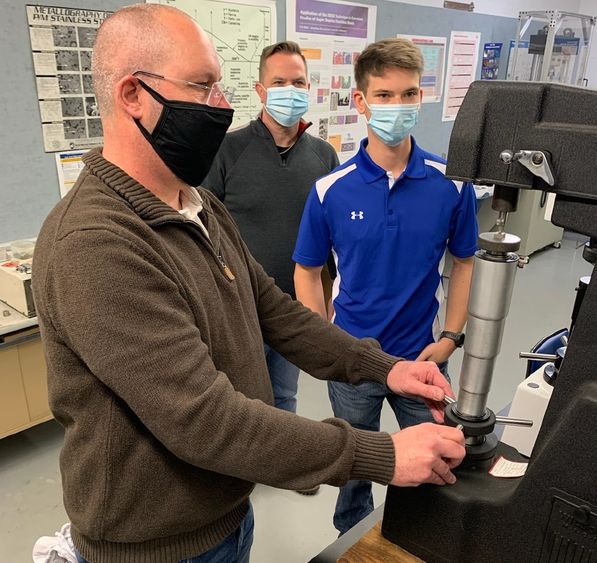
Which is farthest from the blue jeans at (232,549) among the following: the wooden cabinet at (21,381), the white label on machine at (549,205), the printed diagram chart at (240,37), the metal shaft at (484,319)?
the printed diagram chart at (240,37)

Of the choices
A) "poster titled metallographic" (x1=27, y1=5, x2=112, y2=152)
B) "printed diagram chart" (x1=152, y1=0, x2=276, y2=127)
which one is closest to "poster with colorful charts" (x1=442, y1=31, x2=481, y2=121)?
"printed diagram chart" (x1=152, y1=0, x2=276, y2=127)

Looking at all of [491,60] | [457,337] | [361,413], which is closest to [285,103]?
[361,413]

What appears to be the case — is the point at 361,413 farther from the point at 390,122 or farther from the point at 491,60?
the point at 491,60

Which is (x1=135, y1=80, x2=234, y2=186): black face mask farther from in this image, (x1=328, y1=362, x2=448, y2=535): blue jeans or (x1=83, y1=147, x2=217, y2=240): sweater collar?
(x1=328, y1=362, x2=448, y2=535): blue jeans

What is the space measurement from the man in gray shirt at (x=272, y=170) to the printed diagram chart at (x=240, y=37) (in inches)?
23.8

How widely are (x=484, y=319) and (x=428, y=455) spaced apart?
199 millimetres

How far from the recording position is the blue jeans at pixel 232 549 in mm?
966

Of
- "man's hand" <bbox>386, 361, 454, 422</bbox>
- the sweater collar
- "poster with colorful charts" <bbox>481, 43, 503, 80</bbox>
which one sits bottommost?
"man's hand" <bbox>386, 361, 454, 422</bbox>

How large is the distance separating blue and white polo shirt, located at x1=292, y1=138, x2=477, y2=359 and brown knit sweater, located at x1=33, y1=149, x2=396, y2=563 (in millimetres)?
652

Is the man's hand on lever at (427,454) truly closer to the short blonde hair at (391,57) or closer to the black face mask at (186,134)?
the black face mask at (186,134)

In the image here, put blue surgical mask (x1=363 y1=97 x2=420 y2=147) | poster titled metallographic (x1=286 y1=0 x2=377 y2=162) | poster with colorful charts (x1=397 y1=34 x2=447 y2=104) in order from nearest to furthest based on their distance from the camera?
1. blue surgical mask (x1=363 y1=97 x2=420 y2=147)
2. poster titled metallographic (x1=286 y1=0 x2=377 y2=162)
3. poster with colorful charts (x1=397 y1=34 x2=447 y2=104)

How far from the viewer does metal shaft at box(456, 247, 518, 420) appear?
70 cm

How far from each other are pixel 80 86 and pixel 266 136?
837mm

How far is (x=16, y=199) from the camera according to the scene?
7.40 feet
